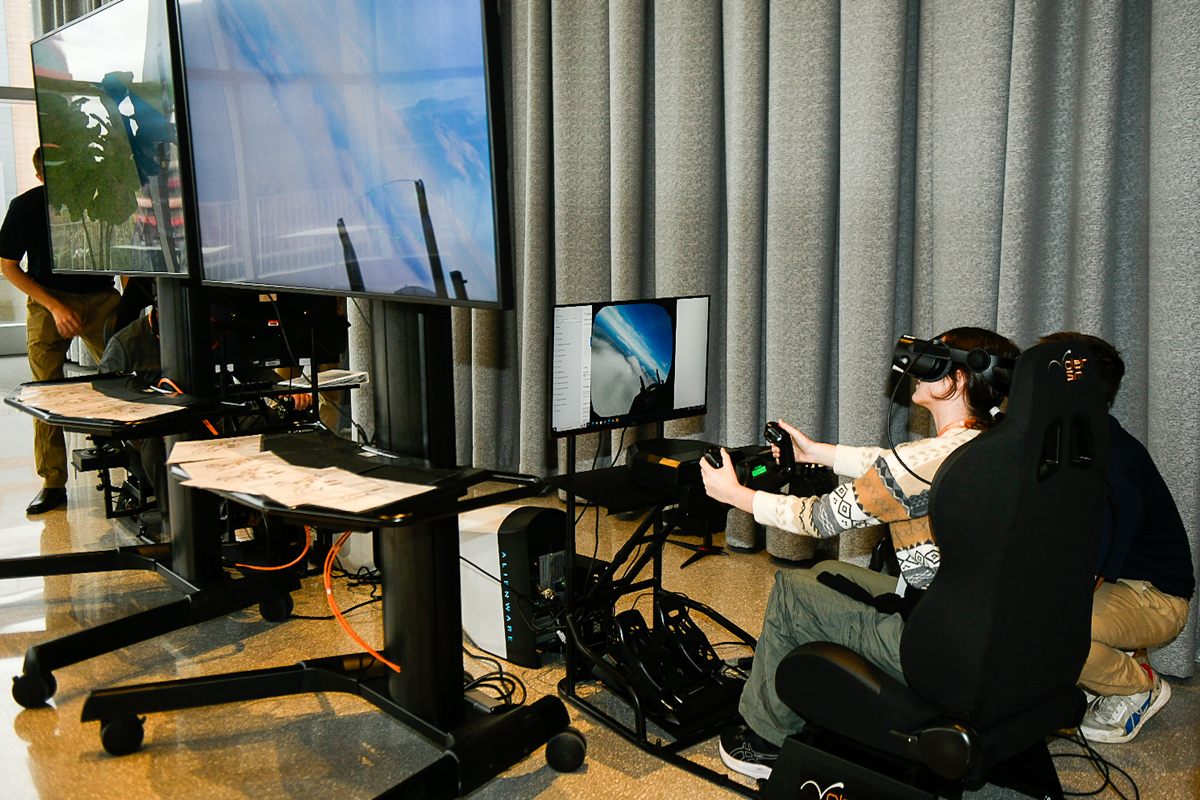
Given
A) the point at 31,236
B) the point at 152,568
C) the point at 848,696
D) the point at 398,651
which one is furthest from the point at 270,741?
the point at 31,236

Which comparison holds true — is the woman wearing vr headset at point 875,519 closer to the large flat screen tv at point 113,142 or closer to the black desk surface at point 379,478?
the black desk surface at point 379,478

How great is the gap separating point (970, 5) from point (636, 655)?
196 cm

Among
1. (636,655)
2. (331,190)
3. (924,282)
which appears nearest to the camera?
(331,190)

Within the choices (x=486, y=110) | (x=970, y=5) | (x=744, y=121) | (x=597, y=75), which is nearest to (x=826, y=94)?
(x=744, y=121)

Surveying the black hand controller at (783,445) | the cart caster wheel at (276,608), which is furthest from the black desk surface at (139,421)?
the black hand controller at (783,445)

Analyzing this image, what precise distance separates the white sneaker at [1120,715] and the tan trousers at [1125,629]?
5cm

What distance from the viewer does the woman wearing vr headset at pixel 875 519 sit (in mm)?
1563

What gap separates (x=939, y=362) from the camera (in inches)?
63.4

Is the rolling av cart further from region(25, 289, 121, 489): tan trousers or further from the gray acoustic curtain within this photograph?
region(25, 289, 121, 489): tan trousers

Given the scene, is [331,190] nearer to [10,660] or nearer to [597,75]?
[10,660]

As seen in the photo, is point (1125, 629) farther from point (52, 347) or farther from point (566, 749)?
point (52, 347)

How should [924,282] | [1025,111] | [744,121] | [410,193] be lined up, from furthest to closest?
[744,121] → [924,282] → [1025,111] → [410,193]

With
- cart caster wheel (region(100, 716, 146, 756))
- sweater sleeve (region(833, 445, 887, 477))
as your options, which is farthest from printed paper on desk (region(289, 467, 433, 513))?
sweater sleeve (region(833, 445, 887, 477))

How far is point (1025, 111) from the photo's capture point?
2.30 metres
